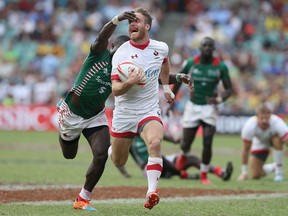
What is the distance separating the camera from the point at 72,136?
10711mm

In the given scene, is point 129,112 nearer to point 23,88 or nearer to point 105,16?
point 23,88

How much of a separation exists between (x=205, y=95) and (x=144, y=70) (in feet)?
18.0

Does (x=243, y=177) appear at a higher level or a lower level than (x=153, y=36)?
lower

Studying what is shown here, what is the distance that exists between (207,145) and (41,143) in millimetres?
11674

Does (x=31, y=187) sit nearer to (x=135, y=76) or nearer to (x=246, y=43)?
(x=135, y=76)

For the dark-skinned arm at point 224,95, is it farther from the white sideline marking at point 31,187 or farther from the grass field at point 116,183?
the white sideline marking at point 31,187

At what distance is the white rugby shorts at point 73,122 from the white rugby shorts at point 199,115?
473cm

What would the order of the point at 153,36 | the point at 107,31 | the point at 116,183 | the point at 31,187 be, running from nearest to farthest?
the point at 107,31, the point at 31,187, the point at 116,183, the point at 153,36

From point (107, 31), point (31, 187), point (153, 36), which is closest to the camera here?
point (107, 31)

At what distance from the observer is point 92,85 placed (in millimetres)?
10461

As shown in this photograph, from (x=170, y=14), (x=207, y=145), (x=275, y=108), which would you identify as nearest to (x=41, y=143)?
(x=275, y=108)

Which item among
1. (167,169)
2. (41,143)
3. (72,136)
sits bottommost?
(41,143)

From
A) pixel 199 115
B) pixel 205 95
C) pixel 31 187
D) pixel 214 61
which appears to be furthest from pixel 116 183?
pixel 214 61

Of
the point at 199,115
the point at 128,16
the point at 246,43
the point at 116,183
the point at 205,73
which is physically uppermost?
the point at 128,16
